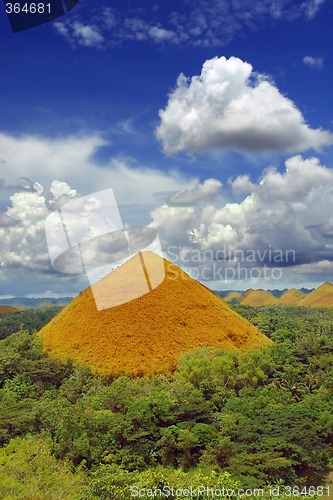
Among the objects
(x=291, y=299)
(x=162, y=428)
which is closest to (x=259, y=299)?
(x=291, y=299)

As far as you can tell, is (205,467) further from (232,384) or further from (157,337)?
(157,337)

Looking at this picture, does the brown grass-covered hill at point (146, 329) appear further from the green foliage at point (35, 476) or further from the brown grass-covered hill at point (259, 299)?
the brown grass-covered hill at point (259, 299)

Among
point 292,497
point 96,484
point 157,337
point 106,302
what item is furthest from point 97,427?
point 106,302

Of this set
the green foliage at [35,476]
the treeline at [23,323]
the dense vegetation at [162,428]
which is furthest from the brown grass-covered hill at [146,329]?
the treeline at [23,323]

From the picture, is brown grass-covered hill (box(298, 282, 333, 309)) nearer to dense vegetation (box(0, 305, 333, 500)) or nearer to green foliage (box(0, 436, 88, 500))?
dense vegetation (box(0, 305, 333, 500))

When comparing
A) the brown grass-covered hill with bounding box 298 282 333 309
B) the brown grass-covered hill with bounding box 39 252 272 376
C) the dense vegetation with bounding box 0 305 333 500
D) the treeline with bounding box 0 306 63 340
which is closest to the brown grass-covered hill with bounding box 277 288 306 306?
the brown grass-covered hill with bounding box 298 282 333 309
